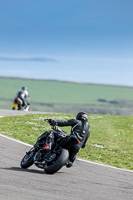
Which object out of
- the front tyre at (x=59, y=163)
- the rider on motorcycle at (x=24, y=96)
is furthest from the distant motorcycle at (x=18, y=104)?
the front tyre at (x=59, y=163)

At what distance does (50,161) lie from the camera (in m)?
9.68

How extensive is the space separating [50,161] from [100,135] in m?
11.5

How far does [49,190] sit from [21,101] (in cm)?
2323

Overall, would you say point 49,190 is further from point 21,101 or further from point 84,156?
point 21,101

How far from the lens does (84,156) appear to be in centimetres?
1452

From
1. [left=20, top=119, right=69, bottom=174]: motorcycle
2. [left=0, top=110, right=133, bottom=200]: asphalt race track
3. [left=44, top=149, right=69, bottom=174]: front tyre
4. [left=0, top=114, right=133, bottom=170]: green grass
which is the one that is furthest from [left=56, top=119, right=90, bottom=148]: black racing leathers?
[left=0, top=114, right=133, bottom=170]: green grass

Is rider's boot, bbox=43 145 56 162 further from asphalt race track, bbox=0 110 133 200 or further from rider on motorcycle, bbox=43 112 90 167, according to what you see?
asphalt race track, bbox=0 110 133 200

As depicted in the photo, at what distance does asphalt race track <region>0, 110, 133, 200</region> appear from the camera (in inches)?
300

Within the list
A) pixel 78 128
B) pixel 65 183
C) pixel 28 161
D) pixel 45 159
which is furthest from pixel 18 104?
pixel 65 183

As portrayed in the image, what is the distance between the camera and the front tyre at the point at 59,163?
948 cm

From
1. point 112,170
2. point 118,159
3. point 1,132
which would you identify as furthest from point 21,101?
point 112,170

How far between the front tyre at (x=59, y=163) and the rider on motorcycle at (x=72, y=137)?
216 mm

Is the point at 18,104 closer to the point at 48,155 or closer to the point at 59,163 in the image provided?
the point at 48,155

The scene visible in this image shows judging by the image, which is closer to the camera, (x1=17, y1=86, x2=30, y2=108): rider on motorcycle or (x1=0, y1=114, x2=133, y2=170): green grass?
(x1=0, y1=114, x2=133, y2=170): green grass
